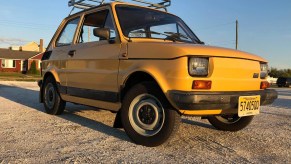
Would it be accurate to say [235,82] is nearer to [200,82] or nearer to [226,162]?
[200,82]

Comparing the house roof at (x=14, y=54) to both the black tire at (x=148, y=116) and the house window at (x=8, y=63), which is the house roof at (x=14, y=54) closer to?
the house window at (x=8, y=63)

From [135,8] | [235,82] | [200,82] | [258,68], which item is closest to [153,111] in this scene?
[200,82]

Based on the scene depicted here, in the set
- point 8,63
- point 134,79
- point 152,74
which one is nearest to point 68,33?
point 134,79

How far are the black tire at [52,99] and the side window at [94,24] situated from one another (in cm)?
126

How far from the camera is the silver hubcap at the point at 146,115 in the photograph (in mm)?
3945

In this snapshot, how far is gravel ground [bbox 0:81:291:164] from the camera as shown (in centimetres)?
347

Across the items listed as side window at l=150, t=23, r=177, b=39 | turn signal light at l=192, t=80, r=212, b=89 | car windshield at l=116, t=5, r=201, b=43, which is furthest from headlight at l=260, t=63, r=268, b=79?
side window at l=150, t=23, r=177, b=39

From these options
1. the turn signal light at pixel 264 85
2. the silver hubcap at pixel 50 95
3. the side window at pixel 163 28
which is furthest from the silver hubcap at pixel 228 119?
the silver hubcap at pixel 50 95

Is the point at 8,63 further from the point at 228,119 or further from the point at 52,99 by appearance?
the point at 228,119

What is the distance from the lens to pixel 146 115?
406 centimetres

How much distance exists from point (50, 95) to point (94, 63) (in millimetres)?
1971

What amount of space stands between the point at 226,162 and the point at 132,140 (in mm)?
1257

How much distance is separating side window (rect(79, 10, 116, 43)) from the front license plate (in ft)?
6.56

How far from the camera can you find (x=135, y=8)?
16.7ft
